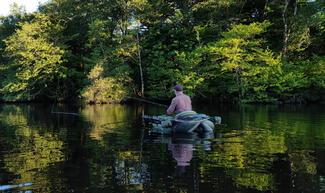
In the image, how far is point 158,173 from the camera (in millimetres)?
4934

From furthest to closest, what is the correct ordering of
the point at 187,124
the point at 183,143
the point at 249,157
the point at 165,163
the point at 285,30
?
the point at 285,30 < the point at 187,124 < the point at 183,143 < the point at 249,157 < the point at 165,163

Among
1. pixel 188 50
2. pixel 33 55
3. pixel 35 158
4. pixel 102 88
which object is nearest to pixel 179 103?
pixel 35 158

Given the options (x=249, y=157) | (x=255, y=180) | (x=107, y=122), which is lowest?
(x=255, y=180)

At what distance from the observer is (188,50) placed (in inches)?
1161

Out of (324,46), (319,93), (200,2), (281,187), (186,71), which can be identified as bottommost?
(281,187)

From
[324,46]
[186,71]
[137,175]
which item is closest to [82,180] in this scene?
[137,175]

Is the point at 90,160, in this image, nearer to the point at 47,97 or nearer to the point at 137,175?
the point at 137,175

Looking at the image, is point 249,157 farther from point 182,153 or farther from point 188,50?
point 188,50

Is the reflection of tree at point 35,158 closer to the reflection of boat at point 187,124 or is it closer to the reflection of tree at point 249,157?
the reflection of tree at point 249,157

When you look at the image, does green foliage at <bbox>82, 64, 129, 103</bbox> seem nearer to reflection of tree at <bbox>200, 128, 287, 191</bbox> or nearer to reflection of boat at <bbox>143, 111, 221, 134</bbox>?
reflection of boat at <bbox>143, 111, 221, 134</bbox>

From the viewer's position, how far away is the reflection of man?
5.76 m

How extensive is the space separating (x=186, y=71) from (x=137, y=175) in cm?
2284

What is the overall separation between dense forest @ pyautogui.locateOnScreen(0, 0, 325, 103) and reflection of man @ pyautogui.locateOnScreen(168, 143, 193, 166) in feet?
61.4

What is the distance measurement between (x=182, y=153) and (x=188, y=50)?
23.8m
